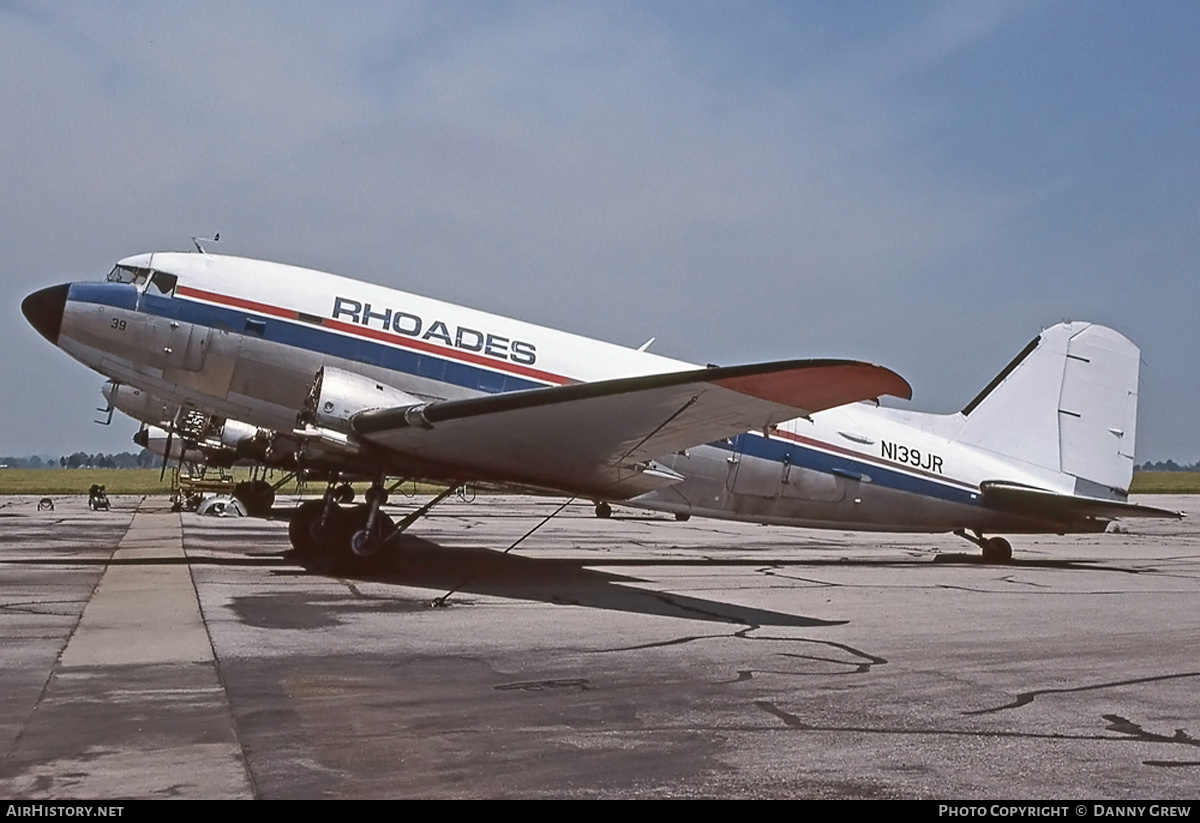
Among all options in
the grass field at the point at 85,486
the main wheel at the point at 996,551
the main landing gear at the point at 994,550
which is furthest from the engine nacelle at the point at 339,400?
the grass field at the point at 85,486

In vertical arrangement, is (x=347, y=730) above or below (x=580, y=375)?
below

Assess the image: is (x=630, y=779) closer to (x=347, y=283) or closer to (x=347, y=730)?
(x=347, y=730)

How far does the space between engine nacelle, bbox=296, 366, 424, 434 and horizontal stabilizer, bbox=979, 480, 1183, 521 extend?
11075mm

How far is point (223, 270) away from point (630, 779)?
13.0m

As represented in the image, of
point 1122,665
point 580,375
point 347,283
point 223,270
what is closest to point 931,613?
point 1122,665

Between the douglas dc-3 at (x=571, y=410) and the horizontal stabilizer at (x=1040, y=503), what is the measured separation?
0.04 meters

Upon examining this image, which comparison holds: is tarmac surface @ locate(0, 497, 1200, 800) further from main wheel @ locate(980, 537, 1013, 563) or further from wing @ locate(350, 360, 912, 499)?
main wheel @ locate(980, 537, 1013, 563)

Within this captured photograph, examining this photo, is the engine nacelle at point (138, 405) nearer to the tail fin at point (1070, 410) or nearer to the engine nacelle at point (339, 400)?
the engine nacelle at point (339, 400)

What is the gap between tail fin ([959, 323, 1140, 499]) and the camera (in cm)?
2103

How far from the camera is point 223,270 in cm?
1652

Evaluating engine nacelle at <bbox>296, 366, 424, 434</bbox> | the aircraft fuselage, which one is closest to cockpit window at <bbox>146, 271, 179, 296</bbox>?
the aircraft fuselage

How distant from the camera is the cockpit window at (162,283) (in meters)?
16.3

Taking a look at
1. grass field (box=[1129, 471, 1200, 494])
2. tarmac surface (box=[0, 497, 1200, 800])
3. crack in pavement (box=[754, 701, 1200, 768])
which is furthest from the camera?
grass field (box=[1129, 471, 1200, 494])

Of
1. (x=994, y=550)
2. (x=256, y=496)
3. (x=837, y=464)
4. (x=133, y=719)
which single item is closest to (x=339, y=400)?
(x=837, y=464)
